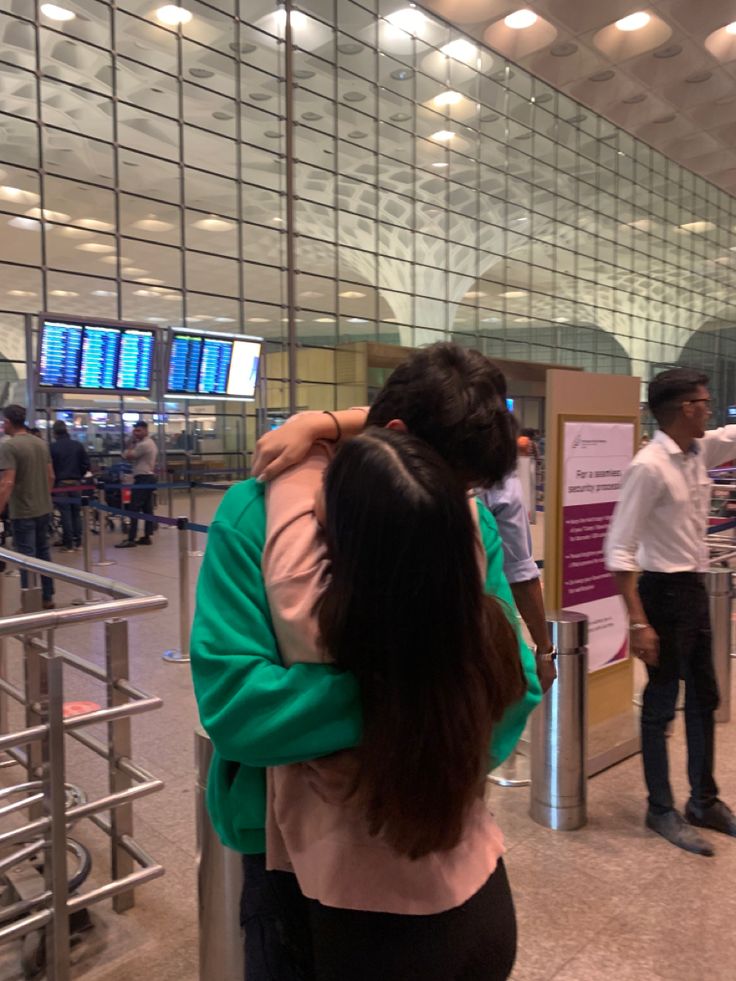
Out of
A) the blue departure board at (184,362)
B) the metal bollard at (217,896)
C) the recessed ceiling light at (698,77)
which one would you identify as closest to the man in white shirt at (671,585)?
the metal bollard at (217,896)

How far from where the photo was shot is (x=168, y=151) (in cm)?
1542

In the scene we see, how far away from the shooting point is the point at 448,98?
19703 millimetres

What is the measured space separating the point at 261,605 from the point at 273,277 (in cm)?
1749

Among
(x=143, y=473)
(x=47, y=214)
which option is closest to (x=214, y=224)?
(x=47, y=214)

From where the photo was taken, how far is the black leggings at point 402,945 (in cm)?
108

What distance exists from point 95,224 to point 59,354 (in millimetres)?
6856

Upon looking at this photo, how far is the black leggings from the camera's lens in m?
1.08

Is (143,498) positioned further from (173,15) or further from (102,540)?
(173,15)

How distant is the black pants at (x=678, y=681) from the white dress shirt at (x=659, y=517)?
8cm

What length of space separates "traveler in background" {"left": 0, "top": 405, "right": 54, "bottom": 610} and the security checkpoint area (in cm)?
264

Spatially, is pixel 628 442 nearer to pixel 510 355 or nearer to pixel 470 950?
pixel 470 950

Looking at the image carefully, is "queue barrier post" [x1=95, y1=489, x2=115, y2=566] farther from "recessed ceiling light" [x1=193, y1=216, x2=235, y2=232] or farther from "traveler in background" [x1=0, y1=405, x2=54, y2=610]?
"recessed ceiling light" [x1=193, y1=216, x2=235, y2=232]

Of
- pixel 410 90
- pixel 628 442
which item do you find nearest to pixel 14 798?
pixel 628 442

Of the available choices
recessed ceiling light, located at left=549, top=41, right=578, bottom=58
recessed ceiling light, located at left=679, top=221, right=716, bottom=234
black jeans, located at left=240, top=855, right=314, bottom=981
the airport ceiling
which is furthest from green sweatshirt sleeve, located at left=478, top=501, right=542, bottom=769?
recessed ceiling light, located at left=679, top=221, right=716, bottom=234
